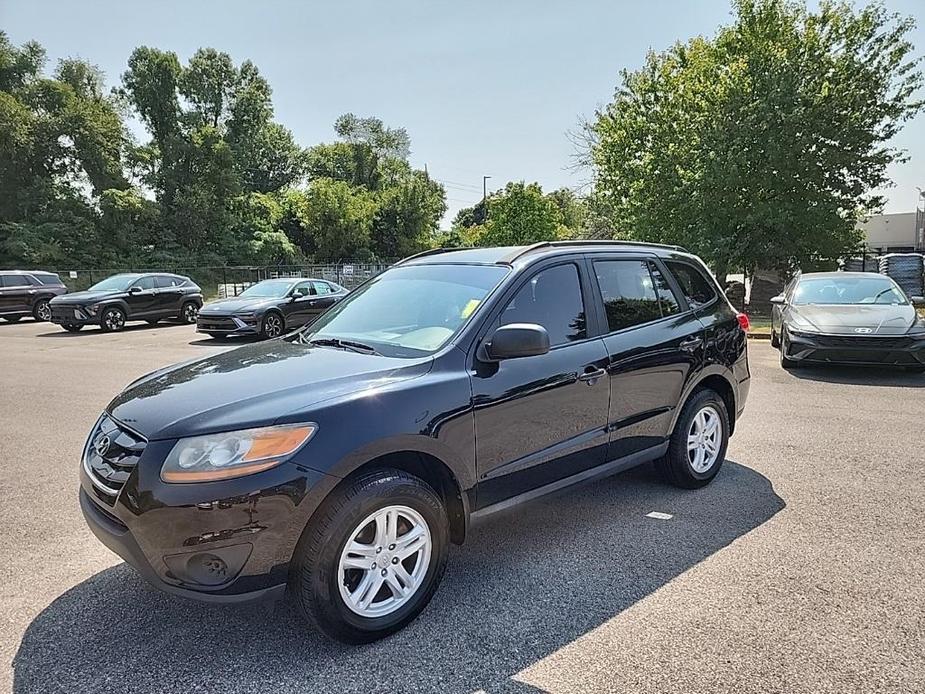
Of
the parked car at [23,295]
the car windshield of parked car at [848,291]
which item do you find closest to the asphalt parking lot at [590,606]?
the car windshield of parked car at [848,291]

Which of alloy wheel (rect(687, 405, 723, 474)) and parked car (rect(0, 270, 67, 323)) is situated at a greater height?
parked car (rect(0, 270, 67, 323))

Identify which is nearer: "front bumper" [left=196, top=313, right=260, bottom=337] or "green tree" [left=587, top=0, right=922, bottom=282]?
"front bumper" [left=196, top=313, right=260, bottom=337]

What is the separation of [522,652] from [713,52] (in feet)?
75.5

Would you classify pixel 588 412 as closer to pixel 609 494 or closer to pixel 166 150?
pixel 609 494

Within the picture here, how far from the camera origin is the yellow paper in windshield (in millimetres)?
3334

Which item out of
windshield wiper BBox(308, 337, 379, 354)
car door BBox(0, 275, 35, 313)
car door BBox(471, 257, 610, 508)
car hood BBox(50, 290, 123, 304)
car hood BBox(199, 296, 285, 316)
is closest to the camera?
car door BBox(471, 257, 610, 508)

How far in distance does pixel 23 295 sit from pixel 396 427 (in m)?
20.4

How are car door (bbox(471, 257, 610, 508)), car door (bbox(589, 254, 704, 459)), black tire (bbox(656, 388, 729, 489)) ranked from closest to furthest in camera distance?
car door (bbox(471, 257, 610, 508)), car door (bbox(589, 254, 704, 459)), black tire (bbox(656, 388, 729, 489))

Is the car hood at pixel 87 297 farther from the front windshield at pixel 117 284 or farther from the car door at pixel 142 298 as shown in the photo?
the car door at pixel 142 298

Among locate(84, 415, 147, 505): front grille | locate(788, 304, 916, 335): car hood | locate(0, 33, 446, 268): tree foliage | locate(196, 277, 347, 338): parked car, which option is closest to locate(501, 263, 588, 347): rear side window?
locate(84, 415, 147, 505): front grille

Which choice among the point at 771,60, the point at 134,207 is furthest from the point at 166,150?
the point at 771,60

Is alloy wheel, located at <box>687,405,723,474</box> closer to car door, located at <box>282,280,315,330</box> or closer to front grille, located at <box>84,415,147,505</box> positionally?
front grille, located at <box>84,415,147,505</box>

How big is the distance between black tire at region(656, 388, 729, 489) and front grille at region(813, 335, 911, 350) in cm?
470

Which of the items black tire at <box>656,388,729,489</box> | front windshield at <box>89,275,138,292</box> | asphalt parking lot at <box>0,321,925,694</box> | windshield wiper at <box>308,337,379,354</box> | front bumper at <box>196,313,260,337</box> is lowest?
asphalt parking lot at <box>0,321,925,694</box>
